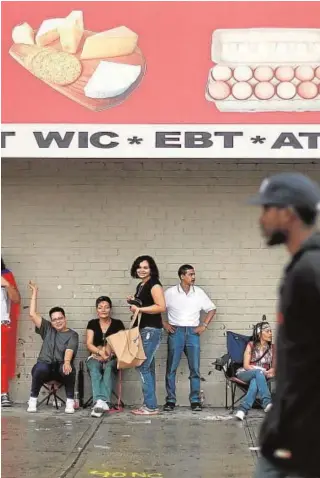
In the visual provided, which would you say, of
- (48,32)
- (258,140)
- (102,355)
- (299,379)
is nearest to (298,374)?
(299,379)

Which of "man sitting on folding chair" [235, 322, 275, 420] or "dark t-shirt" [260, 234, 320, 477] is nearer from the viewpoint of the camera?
"dark t-shirt" [260, 234, 320, 477]

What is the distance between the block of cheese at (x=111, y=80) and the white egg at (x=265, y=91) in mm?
1270

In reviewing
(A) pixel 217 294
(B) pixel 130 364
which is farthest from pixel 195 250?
(B) pixel 130 364

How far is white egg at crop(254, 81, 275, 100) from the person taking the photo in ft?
28.6

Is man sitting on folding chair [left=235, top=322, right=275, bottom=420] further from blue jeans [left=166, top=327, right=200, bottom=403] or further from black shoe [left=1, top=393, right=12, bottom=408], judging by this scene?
black shoe [left=1, top=393, right=12, bottom=408]

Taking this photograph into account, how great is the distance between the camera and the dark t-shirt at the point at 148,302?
30.9 feet

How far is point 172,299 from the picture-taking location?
9.78m

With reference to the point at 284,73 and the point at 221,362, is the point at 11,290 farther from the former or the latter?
the point at 284,73

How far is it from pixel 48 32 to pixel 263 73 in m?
2.34

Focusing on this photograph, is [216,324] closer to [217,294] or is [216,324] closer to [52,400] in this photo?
[217,294]

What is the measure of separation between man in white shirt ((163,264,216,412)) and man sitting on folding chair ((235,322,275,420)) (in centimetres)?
58

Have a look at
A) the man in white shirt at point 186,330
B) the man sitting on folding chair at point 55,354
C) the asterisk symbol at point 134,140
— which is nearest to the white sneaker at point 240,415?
the man in white shirt at point 186,330

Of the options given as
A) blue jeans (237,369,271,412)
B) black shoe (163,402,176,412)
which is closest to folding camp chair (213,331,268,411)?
blue jeans (237,369,271,412)

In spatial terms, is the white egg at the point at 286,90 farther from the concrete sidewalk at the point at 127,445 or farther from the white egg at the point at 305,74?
the concrete sidewalk at the point at 127,445
